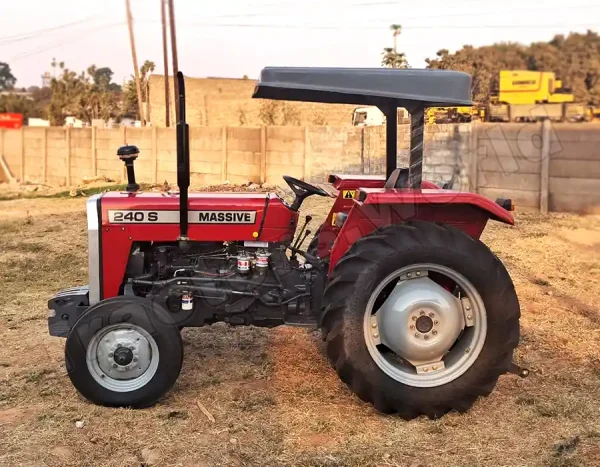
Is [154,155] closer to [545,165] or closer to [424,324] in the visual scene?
[545,165]

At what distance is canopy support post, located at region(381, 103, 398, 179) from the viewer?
13.2 ft

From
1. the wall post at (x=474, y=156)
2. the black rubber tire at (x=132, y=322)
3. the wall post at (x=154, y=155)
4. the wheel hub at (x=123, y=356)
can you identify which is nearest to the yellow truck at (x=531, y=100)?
the wall post at (x=154, y=155)

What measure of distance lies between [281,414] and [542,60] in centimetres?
895

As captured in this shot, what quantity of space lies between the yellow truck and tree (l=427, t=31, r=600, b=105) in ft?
6.78

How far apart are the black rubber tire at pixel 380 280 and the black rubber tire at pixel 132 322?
2.83 ft

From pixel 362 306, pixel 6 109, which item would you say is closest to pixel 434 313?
pixel 362 306

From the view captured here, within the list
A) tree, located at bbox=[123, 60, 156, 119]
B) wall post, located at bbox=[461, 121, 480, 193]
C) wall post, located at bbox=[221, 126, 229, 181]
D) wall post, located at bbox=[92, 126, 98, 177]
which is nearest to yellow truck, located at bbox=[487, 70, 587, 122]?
wall post, located at bbox=[221, 126, 229, 181]

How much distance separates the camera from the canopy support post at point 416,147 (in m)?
3.64

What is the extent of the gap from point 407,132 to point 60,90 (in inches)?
1654

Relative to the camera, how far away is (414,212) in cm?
360

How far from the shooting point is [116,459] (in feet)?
10.0

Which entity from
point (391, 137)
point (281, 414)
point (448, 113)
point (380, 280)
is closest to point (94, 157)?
point (448, 113)

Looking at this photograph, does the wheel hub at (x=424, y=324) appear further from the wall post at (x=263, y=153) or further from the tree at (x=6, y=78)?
the tree at (x=6, y=78)

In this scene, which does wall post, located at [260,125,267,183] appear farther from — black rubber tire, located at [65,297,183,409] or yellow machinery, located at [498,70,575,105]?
black rubber tire, located at [65,297,183,409]
